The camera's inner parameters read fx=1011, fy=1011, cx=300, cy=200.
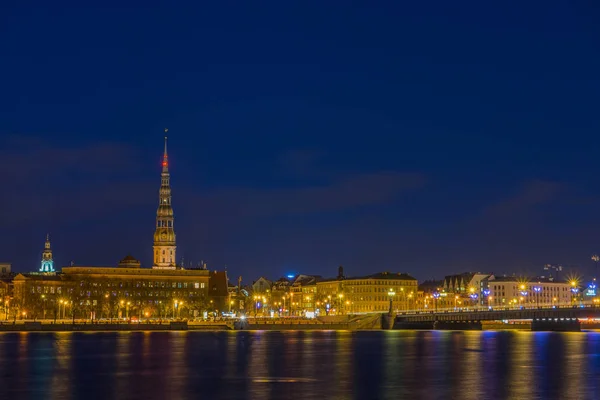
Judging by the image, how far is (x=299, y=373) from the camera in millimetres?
62750

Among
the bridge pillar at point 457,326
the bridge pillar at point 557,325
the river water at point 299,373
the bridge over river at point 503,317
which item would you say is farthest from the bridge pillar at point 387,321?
the river water at point 299,373

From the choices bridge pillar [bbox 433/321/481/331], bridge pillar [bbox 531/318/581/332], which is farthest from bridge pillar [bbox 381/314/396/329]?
bridge pillar [bbox 531/318/581/332]

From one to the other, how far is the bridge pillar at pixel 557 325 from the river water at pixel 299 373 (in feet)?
247

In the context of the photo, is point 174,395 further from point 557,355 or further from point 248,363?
point 557,355

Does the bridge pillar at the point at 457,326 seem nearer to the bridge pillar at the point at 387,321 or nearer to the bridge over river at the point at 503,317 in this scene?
the bridge over river at the point at 503,317

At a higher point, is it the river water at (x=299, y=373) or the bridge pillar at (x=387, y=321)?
the bridge pillar at (x=387, y=321)

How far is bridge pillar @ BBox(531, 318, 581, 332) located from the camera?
546 feet

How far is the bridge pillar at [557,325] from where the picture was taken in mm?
166375

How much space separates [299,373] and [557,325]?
118187 millimetres

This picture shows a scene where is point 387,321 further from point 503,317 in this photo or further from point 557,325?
point 503,317

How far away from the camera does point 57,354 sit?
84375 millimetres

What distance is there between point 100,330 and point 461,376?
110 m

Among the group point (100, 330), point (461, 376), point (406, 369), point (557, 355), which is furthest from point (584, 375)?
point (100, 330)

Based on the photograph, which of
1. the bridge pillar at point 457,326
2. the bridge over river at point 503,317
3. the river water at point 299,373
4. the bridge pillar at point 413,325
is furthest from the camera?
the bridge pillar at point 413,325
